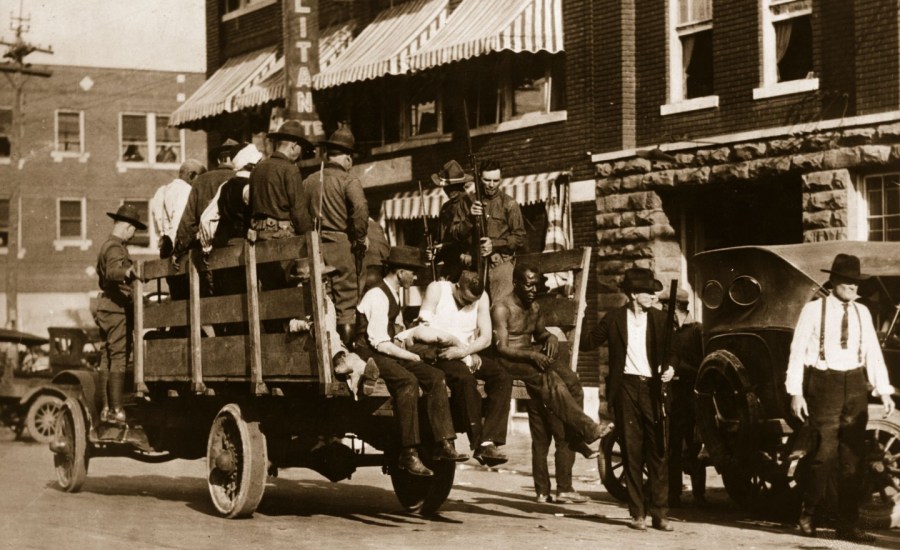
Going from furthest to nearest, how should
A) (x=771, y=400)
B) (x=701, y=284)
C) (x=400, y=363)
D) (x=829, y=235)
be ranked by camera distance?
1. (x=829, y=235)
2. (x=701, y=284)
3. (x=771, y=400)
4. (x=400, y=363)

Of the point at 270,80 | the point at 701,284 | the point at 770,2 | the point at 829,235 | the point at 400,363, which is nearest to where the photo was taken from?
the point at 400,363

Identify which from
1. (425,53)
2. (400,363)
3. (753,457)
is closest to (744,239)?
(425,53)

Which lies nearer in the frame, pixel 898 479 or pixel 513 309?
pixel 898 479

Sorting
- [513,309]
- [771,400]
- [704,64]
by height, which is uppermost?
[704,64]

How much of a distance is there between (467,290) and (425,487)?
193 cm

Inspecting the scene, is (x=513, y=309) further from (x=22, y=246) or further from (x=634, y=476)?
(x=22, y=246)

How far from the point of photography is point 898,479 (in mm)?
10922

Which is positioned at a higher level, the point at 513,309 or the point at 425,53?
the point at 425,53

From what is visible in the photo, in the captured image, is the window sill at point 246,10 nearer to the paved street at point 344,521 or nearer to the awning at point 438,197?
the awning at point 438,197

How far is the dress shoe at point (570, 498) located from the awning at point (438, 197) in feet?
24.1

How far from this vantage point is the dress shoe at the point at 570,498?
528 inches

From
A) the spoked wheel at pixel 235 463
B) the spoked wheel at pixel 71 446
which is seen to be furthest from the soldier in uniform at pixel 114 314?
the spoked wheel at pixel 235 463

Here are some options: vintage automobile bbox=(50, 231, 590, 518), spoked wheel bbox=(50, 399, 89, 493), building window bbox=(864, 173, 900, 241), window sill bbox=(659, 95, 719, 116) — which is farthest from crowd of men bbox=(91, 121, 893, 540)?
window sill bbox=(659, 95, 719, 116)

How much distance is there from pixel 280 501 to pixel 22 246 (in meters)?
41.9
